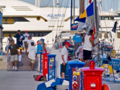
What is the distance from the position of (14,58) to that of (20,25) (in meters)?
27.0

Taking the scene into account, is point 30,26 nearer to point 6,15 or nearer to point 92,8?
point 6,15

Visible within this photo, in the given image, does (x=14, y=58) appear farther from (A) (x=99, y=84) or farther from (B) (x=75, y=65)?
(A) (x=99, y=84)

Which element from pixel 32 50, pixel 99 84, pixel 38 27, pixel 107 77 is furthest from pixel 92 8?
pixel 38 27

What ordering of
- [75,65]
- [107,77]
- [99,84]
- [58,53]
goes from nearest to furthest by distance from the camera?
1. [99,84]
2. [75,65]
3. [107,77]
4. [58,53]

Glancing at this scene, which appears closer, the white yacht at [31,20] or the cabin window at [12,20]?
the white yacht at [31,20]

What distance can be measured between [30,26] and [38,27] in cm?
136

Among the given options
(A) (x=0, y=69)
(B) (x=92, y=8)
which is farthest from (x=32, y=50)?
(B) (x=92, y=8)

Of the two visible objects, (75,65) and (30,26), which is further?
(30,26)

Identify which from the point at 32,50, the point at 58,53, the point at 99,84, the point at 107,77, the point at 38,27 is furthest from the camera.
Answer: the point at 38,27

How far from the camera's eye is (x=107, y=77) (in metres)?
8.05

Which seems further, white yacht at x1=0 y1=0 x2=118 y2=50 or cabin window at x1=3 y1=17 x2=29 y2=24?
cabin window at x1=3 y1=17 x2=29 y2=24

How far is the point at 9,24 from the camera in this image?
40.8 meters

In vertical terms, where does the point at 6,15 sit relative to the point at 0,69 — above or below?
above

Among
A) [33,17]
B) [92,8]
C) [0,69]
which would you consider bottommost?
[0,69]
